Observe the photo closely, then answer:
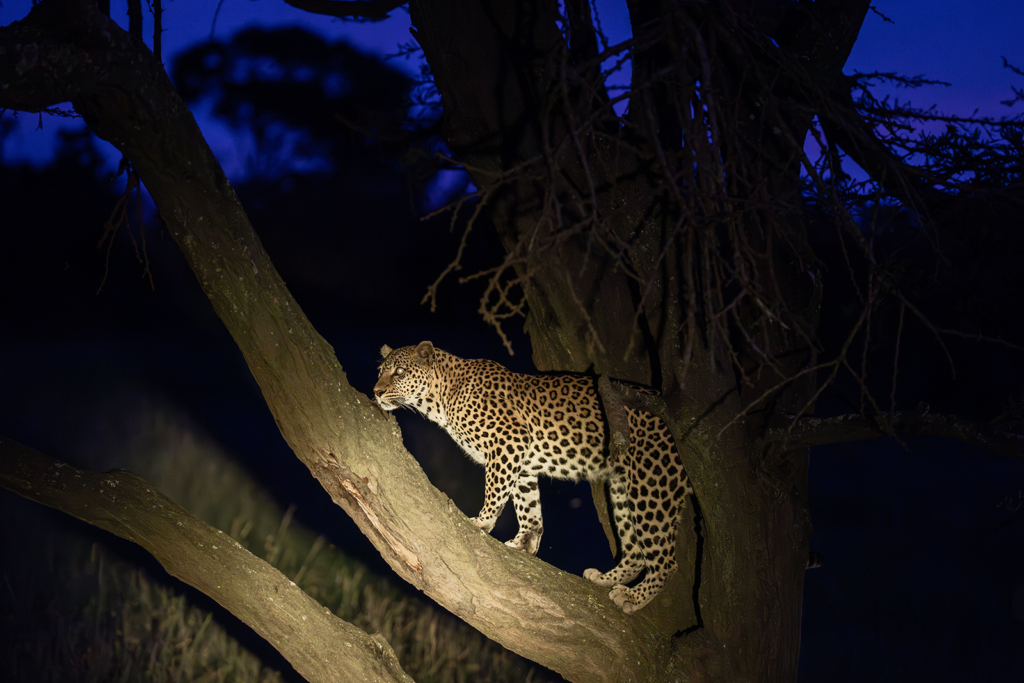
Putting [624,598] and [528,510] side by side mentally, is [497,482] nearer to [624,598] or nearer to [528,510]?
[528,510]

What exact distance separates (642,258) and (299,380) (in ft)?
3.46

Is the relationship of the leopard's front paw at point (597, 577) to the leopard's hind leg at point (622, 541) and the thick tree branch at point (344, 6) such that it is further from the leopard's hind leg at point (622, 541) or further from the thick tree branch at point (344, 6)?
the thick tree branch at point (344, 6)

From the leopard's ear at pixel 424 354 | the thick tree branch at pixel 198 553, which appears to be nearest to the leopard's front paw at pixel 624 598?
the thick tree branch at pixel 198 553

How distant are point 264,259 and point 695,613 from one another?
5.51 feet

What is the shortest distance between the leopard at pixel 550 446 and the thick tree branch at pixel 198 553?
613mm

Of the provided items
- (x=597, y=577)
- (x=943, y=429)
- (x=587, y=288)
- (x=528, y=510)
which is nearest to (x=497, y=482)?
(x=528, y=510)

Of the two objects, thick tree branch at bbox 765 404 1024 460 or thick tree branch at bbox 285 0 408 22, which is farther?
thick tree branch at bbox 285 0 408 22

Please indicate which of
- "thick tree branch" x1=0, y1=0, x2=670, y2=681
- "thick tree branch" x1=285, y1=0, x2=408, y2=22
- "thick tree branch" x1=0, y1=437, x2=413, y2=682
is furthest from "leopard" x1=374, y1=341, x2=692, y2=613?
"thick tree branch" x1=285, y1=0, x2=408, y2=22

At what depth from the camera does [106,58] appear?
1497mm

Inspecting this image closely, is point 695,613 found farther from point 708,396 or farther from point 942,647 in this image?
point 942,647

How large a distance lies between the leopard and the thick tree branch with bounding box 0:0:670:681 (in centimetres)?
26

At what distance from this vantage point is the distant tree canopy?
1.36m

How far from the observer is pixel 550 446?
259cm

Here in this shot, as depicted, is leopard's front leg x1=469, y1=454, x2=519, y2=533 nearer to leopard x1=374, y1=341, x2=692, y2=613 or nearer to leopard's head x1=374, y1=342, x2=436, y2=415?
leopard x1=374, y1=341, x2=692, y2=613
